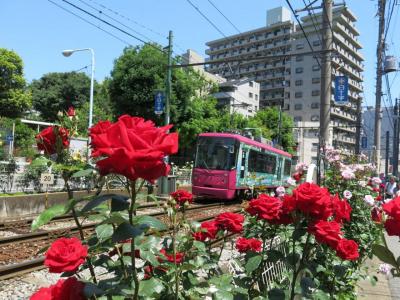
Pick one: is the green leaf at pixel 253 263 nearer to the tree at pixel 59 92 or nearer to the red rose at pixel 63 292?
the red rose at pixel 63 292

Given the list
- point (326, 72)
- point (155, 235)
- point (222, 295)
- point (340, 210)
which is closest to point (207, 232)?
point (222, 295)

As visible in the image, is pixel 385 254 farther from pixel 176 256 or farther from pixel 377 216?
pixel 377 216

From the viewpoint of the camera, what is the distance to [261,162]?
21.5 meters

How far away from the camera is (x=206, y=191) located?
62.1 ft

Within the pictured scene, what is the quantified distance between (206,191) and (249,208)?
16416 mm

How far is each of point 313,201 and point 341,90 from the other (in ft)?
47.2

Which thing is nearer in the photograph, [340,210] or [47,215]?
[47,215]

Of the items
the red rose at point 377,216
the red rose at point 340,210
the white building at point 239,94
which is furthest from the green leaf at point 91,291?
the white building at point 239,94

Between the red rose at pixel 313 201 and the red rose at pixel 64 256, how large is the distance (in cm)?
113

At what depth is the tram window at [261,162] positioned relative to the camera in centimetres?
2015

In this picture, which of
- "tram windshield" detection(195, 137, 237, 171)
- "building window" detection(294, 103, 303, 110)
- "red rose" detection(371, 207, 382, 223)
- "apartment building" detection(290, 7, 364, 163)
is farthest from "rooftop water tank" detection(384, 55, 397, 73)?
"building window" detection(294, 103, 303, 110)

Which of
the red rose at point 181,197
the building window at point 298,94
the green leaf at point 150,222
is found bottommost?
the red rose at point 181,197

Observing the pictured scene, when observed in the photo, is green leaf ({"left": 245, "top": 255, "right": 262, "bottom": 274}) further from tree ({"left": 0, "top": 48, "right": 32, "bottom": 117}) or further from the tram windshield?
tree ({"left": 0, "top": 48, "right": 32, "bottom": 117})

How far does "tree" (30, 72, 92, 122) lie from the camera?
61094 mm
